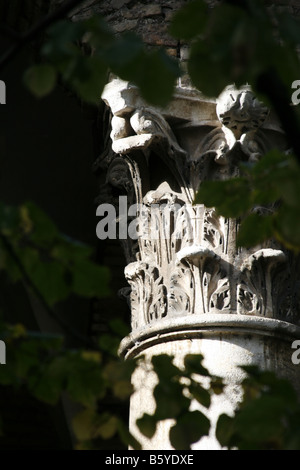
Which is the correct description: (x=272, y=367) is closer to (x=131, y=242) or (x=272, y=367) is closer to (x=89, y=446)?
(x=131, y=242)

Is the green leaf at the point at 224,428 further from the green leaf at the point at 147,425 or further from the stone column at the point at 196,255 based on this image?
the stone column at the point at 196,255

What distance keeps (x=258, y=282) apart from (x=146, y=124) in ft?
2.84

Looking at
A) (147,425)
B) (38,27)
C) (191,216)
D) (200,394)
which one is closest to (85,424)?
(147,425)

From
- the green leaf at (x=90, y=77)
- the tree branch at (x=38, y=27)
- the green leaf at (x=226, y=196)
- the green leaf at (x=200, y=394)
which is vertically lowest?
the green leaf at (x=200, y=394)

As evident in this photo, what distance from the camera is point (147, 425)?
2.31 meters

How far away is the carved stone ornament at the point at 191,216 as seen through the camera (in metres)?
4.19

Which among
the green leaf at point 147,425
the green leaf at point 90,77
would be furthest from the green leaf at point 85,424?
the green leaf at point 90,77

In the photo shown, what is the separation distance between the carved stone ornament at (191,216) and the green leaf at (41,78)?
7.23ft

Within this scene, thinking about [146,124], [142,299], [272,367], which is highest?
[146,124]

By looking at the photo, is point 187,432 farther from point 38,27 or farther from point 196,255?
point 196,255

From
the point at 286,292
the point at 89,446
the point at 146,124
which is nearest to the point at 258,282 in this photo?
the point at 286,292

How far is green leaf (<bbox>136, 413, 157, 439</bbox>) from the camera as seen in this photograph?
2.31m

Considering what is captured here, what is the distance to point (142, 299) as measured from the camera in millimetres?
4371

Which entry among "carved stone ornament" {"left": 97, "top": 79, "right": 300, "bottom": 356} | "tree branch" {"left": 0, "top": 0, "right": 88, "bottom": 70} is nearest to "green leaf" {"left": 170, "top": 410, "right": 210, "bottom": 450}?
"tree branch" {"left": 0, "top": 0, "right": 88, "bottom": 70}
